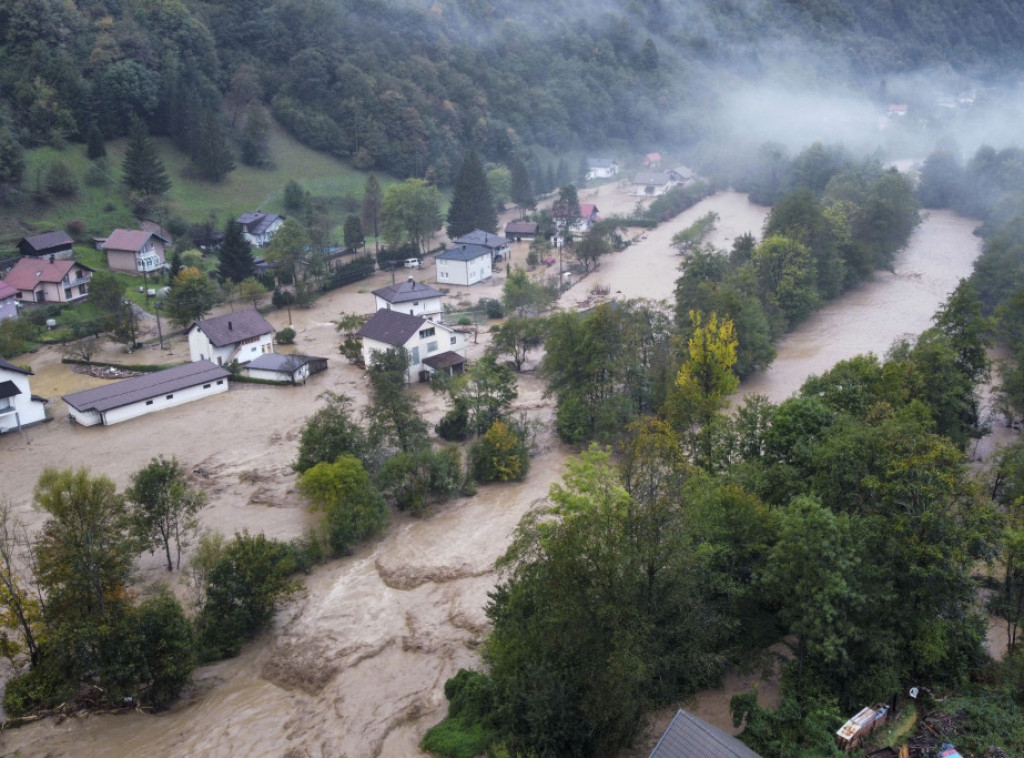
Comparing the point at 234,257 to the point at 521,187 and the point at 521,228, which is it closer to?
the point at 521,228

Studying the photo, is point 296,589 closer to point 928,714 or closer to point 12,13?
point 928,714

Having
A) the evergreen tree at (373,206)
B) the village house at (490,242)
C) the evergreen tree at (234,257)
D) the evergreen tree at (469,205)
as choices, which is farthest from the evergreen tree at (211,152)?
the village house at (490,242)

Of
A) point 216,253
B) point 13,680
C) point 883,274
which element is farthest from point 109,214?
point 883,274

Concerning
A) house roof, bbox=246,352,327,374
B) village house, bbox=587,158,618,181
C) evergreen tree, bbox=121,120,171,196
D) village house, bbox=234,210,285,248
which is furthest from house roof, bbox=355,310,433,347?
village house, bbox=587,158,618,181

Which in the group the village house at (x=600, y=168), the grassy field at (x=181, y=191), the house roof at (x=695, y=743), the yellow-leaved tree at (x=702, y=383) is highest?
the house roof at (x=695, y=743)

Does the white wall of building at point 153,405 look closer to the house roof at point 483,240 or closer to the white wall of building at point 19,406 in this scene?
the white wall of building at point 19,406
